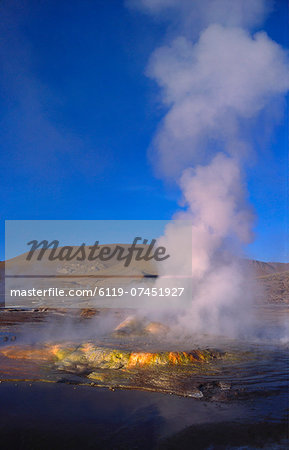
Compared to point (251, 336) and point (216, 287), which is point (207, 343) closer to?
point (251, 336)

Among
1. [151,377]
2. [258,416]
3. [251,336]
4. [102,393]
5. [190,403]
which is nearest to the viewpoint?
[258,416]

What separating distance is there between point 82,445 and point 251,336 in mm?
9170

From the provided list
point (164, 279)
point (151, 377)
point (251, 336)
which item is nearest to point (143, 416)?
point (151, 377)

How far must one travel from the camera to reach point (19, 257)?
96.6 meters

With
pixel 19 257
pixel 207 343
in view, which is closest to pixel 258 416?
pixel 207 343

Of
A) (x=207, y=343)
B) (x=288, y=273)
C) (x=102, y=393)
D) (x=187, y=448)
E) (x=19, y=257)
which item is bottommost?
(x=187, y=448)

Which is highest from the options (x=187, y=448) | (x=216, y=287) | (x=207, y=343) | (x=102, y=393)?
(x=216, y=287)

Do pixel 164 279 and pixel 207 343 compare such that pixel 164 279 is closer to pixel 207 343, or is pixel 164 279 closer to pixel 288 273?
pixel 207 343

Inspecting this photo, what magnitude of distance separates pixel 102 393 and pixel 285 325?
473 inches

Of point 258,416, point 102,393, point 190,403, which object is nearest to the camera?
point 258,416

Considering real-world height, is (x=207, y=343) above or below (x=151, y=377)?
above

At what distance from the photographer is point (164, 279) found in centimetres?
1723

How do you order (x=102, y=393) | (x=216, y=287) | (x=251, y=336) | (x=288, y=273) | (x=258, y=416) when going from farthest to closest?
(x=288, y=273), (x=216, y=287), (x=251, y=336), (x=102, y=393), (x=258, y=416)

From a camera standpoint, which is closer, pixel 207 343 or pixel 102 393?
pixel 102 393
